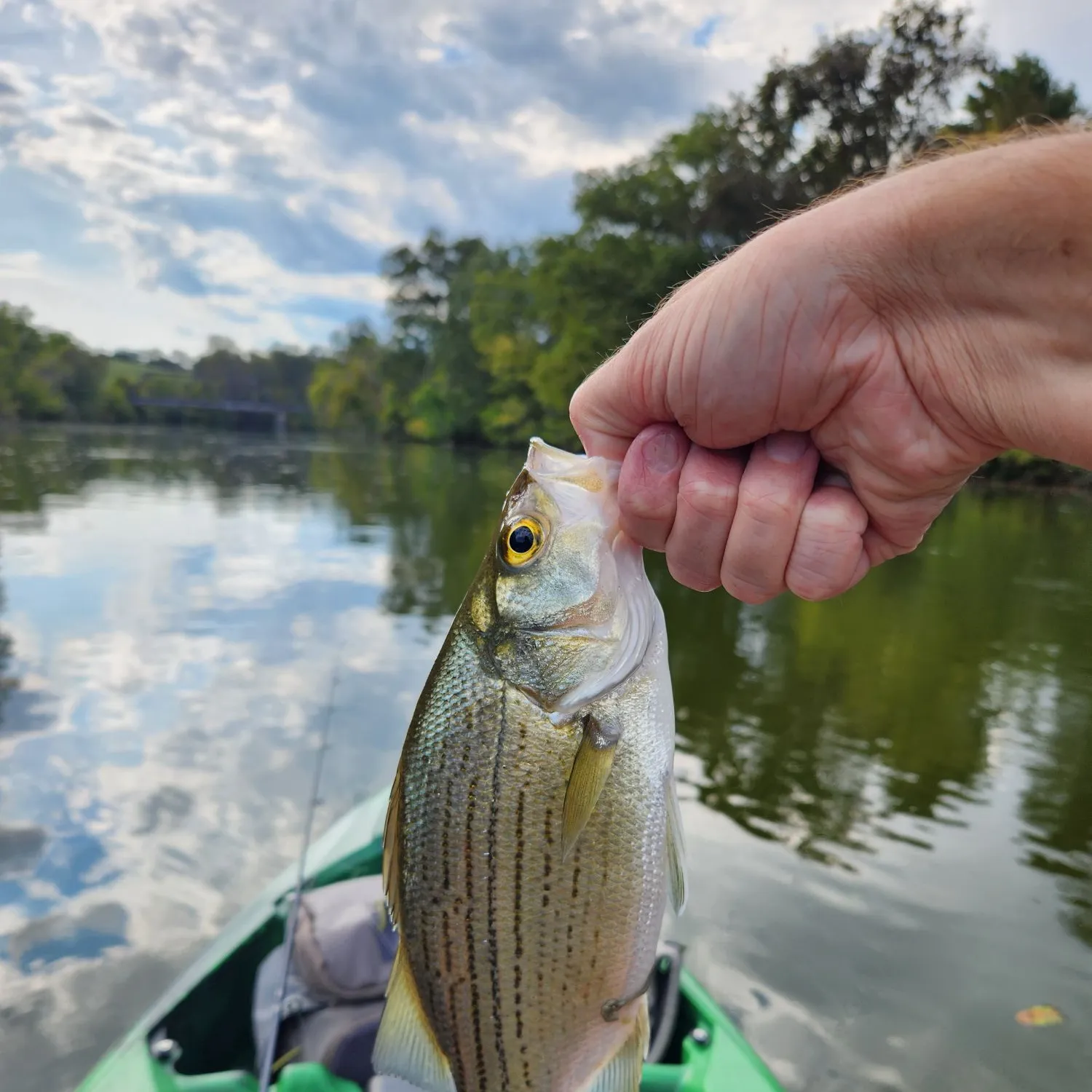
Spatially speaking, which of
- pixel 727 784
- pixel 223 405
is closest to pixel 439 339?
pixel 223 405

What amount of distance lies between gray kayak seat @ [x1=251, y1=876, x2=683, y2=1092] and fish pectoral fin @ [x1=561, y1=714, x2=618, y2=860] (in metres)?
2.05

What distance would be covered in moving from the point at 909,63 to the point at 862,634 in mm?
40990

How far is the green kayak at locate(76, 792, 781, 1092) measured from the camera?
3.32 m

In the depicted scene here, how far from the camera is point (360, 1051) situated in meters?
3.56

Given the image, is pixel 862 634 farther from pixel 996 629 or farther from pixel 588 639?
pixel 588 639

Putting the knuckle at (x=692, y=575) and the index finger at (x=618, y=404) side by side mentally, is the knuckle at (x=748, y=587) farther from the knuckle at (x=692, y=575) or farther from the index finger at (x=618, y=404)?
the index finger at (x=618, y=404)

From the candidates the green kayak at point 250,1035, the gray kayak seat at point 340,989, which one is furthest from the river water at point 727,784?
the gray kayak seat at point 340,989

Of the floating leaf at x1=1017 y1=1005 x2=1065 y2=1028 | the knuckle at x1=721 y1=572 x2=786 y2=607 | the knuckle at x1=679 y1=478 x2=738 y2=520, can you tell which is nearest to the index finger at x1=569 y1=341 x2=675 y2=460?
the knuckle at x1=679 y1=478 x2=738 y2=520

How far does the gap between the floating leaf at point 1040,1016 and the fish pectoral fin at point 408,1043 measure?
5112 millimetres

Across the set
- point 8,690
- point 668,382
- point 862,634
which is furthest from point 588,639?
point 862,634

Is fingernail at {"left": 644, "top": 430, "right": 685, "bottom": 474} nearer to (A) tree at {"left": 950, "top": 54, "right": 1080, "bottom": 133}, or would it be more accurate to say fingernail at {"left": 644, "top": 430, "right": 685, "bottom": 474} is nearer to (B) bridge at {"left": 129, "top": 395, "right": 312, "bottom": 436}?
(A) tree at {"left": 950, "top": 54, "right": 1080, "bottom": 133}

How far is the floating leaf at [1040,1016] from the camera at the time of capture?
5328mm

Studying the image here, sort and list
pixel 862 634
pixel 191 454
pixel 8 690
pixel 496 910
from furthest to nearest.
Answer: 1. pixel 191 454
2. pixel 862 634
3. pixel 8 690
4. pixel 496 910

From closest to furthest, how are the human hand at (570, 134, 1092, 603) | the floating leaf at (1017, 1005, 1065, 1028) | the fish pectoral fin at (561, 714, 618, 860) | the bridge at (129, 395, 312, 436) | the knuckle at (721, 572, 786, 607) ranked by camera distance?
the human hand at (570, 134, 1092, 603) → the fish pectoral fin at (561, 714, 618, 860) → the knuckle at (721, 572, 786, 607) → the floating leaf at (1017, 1005, 1065, 1028) → the bridge at (129, 395, 312, 436)
